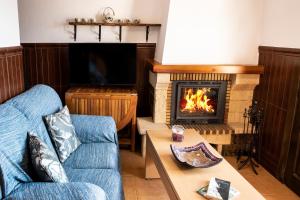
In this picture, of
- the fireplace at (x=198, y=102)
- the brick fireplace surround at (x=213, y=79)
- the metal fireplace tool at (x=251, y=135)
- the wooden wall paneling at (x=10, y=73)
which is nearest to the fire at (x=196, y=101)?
the fireplace at (x=198, y=102)

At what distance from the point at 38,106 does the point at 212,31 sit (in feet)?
7.26

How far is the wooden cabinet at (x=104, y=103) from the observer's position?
3299mm

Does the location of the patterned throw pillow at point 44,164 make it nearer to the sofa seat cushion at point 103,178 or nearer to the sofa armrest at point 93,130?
the sofa seat cushion at point 103,178

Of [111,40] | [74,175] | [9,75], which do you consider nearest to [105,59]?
[111,40]

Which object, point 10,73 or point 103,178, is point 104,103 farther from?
point 103,178

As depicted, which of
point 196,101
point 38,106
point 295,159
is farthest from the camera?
point 196,101

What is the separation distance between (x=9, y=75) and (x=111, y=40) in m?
1.46

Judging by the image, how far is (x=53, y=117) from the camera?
228 centimetres

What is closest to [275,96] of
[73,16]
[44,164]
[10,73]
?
[44,164]

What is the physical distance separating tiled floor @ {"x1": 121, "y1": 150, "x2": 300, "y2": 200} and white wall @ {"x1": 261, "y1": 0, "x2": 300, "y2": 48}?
1.47 meters

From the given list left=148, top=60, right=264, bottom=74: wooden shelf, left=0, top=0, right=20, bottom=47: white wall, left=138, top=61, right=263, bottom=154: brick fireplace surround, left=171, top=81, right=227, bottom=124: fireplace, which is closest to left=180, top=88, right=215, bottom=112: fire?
left=171, top=81, right=227, bottom=124: fireplace

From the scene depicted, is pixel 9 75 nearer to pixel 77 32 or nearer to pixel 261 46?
pixel 77 32

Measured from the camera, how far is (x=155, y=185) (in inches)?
108

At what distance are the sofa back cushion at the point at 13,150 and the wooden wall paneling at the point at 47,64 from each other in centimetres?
179
